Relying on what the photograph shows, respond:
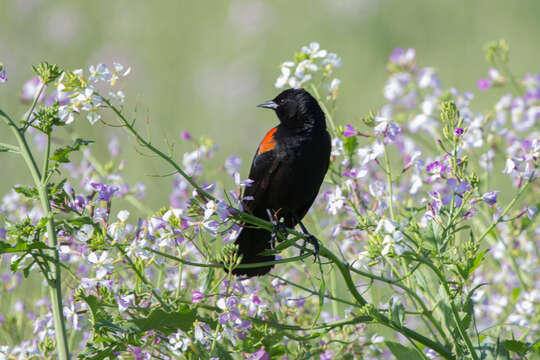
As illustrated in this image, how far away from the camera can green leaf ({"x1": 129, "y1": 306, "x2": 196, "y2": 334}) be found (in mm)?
1737

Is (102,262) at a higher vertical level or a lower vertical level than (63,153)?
lower

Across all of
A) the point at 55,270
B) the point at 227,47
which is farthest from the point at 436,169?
the point at 227,47

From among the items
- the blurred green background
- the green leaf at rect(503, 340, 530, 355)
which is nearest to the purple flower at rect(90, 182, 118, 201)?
the green leaf at rect(503, 340, 530, 355)

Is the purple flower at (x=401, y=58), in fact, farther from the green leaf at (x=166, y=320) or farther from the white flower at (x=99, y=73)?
the green leaf at (x=166, y=320)

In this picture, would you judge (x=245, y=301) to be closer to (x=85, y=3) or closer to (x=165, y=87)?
(x=165, y=87)

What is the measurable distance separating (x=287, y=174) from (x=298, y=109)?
1.59ft

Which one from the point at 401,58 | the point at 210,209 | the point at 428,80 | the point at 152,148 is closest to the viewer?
the point at 152,148

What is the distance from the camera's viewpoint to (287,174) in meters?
2.84

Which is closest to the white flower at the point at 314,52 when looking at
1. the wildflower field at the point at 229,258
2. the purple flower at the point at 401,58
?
the wildflower field at the point at 229,258

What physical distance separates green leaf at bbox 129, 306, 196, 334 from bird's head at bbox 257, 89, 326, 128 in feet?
4.70

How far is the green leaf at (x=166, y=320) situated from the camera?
1.74m

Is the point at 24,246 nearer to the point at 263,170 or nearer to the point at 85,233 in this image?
the point at 85,233

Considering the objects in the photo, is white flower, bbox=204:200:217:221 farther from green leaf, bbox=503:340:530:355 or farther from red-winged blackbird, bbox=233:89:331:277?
green leaf, bbox=503:340:530:355

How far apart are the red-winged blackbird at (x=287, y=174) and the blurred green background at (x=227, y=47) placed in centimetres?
303
